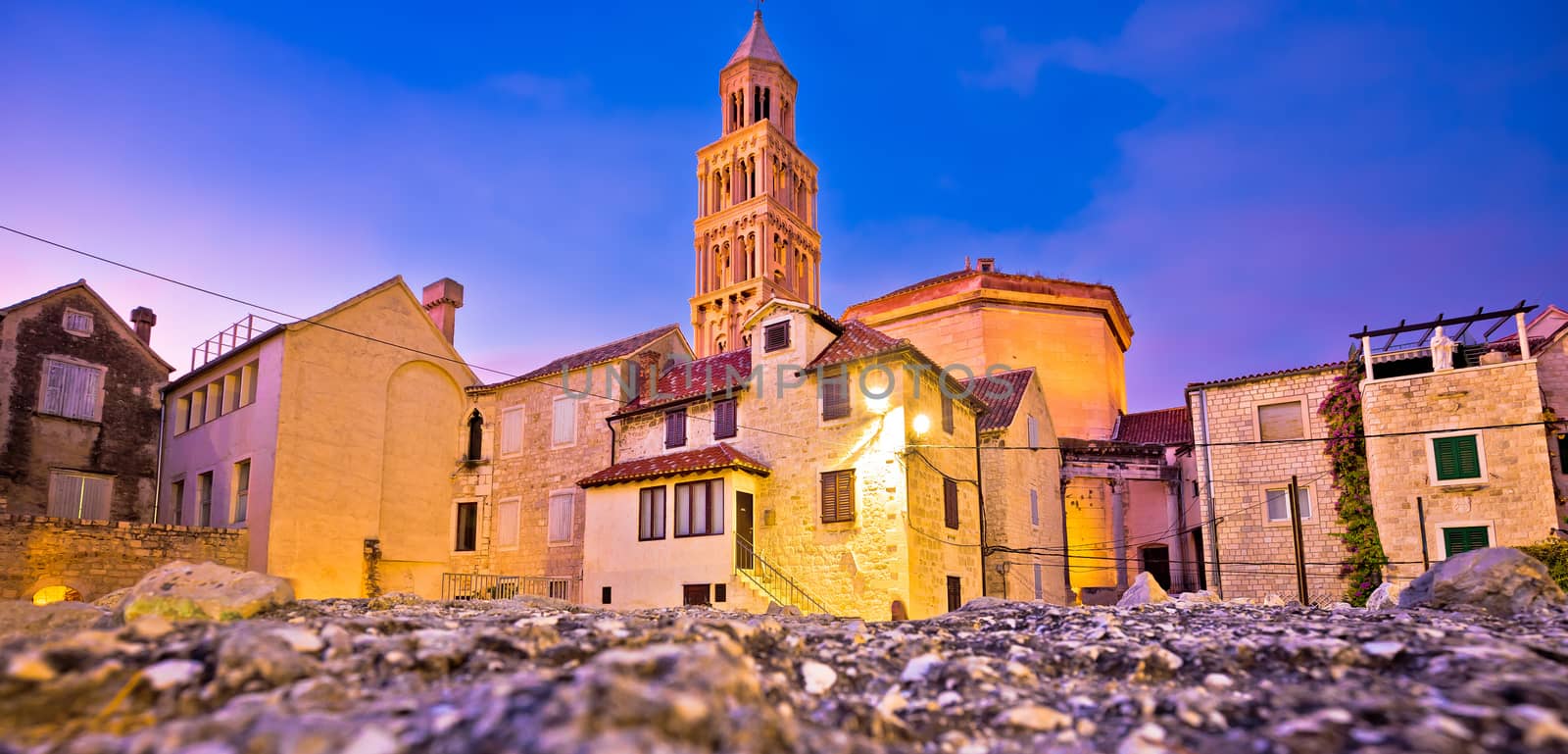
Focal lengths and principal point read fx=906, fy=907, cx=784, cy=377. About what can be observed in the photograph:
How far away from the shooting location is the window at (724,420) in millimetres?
25172

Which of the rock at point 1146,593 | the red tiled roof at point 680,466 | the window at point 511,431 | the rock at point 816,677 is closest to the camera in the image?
the rock at point 816,677

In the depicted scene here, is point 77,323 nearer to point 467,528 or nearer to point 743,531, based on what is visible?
point 467,528

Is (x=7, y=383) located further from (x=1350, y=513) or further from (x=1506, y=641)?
(x=1350, y=513)

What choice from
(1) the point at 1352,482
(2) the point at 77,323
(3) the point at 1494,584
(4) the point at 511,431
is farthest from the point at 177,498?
(1) the point at 1352,482

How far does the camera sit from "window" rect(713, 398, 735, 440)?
25.2m

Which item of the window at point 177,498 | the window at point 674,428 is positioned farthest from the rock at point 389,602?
the window at point 177,498

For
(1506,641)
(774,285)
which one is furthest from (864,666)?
(774,285)

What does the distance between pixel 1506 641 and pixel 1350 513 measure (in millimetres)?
22853

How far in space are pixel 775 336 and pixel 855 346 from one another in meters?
2.53

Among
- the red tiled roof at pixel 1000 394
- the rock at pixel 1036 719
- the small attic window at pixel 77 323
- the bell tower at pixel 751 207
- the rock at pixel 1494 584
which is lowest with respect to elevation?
the rock at pixel 1036 719

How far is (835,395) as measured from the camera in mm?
A: 23391

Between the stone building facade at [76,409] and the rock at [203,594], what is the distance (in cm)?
2241

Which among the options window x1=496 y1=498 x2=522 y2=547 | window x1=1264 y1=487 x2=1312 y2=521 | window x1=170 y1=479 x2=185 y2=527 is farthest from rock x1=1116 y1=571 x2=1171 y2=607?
window x1=170 y1=479 x2=185 y2=527

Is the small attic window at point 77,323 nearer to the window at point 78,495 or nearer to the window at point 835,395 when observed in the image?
the window at point 78,495
